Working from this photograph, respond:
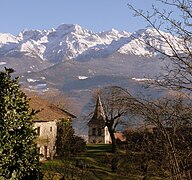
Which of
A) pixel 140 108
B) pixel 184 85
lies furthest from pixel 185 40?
pixel 140 108

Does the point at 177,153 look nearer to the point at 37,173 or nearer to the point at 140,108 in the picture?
the point at 140,108

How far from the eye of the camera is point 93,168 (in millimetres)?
37875

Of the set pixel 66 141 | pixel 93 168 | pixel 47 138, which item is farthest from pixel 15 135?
pixel 66 141

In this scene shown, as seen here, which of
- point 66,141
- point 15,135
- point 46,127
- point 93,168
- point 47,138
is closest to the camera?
point 15,135

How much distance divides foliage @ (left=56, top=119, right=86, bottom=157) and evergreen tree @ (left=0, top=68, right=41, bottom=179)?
27.9 meters

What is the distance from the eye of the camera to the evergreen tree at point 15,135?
14060mm

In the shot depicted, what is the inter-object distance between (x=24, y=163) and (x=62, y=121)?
99.5ft

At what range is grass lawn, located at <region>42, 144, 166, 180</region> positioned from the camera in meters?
32.9

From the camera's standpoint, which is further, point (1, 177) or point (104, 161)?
point (104, 161)

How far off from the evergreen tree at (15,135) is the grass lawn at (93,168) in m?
14.0

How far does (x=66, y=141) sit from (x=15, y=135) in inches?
1172

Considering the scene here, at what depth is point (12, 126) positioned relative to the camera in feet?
47.5

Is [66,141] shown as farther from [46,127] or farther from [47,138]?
[46,127]

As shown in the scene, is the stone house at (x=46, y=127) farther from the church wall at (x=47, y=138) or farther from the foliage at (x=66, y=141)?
the foliage at (x=66, y=141)
